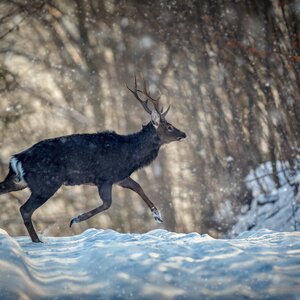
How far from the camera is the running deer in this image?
5.25m

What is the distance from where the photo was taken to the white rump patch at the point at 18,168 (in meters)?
5.25

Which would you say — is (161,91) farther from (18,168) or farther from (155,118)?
(18,168)

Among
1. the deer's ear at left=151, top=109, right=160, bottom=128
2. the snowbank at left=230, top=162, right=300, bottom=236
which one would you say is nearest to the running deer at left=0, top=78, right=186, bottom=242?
the deer's ear at left=151, top=109, right=160, bottom=128

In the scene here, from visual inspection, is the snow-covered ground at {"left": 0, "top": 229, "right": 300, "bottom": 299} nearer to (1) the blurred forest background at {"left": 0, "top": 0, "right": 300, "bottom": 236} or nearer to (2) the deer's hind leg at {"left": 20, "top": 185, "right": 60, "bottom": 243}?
(2) the deer's hind leg at {"left": 20, "top": 185, "right": 60, "bottom": 243}

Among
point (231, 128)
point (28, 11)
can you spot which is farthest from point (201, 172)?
point (28, 11)

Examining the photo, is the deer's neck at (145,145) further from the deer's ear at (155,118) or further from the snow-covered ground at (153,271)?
the snow-covered ground at (153,271)

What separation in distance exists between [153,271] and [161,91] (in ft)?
19.8

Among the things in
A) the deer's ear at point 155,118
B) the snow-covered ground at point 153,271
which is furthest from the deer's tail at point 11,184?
the deer's ear at point 155,118

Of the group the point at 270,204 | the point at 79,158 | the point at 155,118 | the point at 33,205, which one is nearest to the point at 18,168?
the point at 33,205

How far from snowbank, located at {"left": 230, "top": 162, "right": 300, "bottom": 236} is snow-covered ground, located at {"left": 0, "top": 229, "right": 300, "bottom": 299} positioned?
4430 millimetres

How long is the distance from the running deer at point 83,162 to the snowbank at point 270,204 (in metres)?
3.42

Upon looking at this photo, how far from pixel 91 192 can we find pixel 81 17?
347 cm

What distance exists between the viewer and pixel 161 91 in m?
9.19

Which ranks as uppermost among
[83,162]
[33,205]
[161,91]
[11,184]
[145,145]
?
[161,91]
